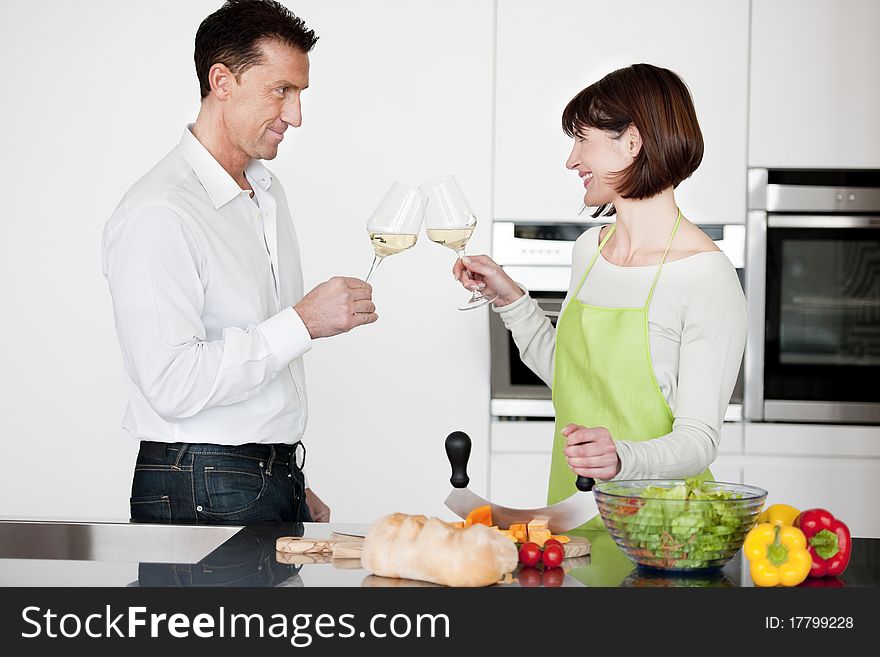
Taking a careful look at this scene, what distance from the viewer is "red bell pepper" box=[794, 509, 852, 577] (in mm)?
1374

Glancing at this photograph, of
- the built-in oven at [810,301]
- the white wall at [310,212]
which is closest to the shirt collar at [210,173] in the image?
the white wall at [310,212]

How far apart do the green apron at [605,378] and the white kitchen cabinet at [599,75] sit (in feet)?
3.69

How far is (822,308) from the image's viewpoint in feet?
10.4

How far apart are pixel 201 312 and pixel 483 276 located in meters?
0.57

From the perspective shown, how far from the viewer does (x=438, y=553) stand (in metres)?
1.29

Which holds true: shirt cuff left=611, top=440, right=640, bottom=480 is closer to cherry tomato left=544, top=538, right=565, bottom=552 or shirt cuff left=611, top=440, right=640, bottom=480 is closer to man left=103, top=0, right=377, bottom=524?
cherry tomato left=544, top=538, right=565, bottom=552

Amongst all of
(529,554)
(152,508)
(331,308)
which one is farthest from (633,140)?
(152,508)

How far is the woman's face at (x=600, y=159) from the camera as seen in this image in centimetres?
190

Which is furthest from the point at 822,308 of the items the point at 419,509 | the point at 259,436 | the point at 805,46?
the point at 259,436

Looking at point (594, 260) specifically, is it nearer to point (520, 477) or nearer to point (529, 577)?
point (529, 577)

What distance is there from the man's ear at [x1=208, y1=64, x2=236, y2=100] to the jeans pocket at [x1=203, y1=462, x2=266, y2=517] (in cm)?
73
